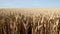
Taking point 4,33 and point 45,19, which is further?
point 45,19

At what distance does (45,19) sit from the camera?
13.3 feet

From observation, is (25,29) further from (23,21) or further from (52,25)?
(52,25)

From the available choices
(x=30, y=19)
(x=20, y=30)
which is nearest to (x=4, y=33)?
(x=20, y=30)

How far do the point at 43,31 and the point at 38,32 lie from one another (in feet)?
0.53

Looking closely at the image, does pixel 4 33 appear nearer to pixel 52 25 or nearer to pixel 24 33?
pixel 24 33

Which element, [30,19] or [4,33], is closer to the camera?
[4,33]

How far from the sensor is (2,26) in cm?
377

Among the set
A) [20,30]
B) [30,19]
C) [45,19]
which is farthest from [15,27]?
[45,19]

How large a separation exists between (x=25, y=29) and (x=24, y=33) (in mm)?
102

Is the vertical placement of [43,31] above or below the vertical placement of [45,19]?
below

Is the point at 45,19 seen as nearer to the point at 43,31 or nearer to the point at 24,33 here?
the point at 43,31

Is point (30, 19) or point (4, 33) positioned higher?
point (30, 19)

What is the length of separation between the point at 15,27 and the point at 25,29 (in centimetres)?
22

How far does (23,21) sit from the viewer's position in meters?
3.87
